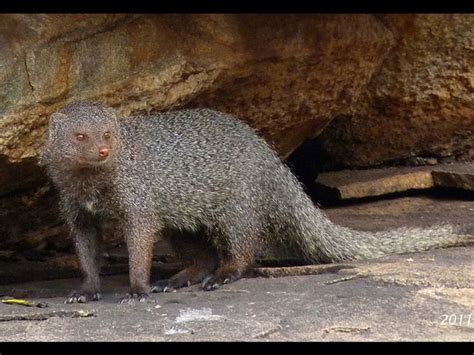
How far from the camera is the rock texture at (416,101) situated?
6184mm

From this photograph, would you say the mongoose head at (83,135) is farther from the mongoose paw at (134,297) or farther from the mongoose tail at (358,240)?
the mongoose tail at (358,240)

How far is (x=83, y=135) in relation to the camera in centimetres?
471

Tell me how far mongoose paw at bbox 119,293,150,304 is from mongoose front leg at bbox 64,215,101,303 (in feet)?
0.72

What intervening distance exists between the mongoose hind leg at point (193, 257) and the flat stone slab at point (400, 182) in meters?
1.22

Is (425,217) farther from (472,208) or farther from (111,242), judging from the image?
(111,242)

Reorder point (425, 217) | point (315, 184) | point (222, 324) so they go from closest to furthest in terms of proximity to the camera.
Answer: point (222, 324)
point (425, 217)
point (315, 184)

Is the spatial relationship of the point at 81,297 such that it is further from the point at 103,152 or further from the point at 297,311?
the point at 297,311

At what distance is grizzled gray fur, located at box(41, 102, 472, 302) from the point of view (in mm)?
4820

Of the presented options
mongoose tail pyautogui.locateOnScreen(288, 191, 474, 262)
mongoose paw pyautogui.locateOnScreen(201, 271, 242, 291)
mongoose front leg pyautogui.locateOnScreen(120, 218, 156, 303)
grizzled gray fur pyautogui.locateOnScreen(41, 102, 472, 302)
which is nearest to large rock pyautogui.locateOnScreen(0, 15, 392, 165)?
grizzled gray fur pyautogui.locateOnScreen(41, 102, 472, 302)

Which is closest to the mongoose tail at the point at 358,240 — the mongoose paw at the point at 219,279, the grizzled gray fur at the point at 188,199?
the grizzled gray fur at the point at 188,199

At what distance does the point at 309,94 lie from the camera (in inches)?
233

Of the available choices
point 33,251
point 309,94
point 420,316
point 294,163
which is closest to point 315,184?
point 294,163

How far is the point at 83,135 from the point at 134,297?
2.52 ft

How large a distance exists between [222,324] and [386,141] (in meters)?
2.89
